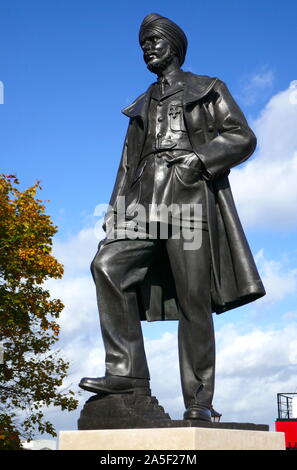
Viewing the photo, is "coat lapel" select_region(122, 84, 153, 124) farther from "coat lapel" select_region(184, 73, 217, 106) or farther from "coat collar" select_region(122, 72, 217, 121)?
"coat lapel" select_region(184, 73, 217, 106)

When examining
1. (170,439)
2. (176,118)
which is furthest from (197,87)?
(170,439)

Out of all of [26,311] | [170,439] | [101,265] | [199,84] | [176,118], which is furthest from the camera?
[26,311]

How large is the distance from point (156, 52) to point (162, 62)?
0.10 metres

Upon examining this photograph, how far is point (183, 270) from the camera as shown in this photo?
5383 mm

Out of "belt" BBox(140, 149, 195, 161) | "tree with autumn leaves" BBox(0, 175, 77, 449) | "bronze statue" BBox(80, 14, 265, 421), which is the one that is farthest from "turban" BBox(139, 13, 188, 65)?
"tree with autumn leaves" BBox(0, 175, 77, 449)

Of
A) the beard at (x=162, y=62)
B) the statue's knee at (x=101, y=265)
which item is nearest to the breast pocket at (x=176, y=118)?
the beard at (x=162, y=62)

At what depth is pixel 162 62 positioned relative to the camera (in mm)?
6035

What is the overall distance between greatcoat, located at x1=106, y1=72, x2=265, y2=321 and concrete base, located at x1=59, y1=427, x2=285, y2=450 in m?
1.12

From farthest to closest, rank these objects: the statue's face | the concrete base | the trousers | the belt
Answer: the statue's face, the belt, the trousers, the concrete base

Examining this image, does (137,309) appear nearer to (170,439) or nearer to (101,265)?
(101,265)

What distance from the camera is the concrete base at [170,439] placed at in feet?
14.6

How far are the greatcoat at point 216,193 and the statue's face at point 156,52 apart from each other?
27cm

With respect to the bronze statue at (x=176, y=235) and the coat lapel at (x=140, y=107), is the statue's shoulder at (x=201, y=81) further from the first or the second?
the coat lapel at (x=140, y=107)

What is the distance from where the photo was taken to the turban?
19.6 feet
